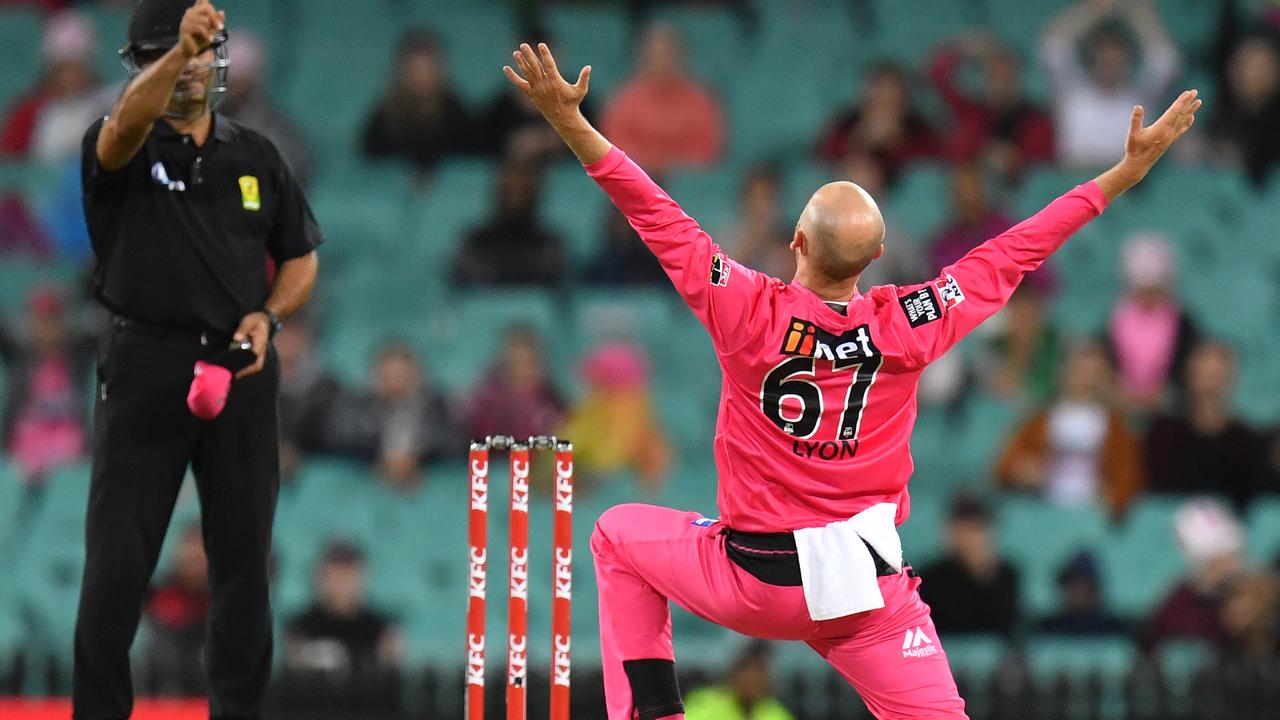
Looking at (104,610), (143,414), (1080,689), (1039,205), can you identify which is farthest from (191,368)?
(1039,205)

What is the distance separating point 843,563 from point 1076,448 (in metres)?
5.23

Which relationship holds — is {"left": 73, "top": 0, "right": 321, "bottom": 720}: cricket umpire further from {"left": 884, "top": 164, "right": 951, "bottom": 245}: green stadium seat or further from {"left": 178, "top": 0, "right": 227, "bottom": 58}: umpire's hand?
{"left": 884, "top": 164, "right": 951, "bottom": 245}: green stadium seat

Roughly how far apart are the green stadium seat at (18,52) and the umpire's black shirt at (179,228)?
24.5ft

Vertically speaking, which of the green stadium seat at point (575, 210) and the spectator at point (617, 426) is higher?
the green stadium seat at point (575, 210)

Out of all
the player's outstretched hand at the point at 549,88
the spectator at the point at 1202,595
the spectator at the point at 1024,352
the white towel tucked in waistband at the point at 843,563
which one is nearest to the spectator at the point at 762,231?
the spectator at the point at 1024,352

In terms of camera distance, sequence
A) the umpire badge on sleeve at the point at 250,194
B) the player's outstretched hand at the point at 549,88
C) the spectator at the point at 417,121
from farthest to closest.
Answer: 1. the spectator at the point at 417,121
2. the umpire badge on sleeve at the point at 250,194
3. the player's outstretched hand at the point at 549,88

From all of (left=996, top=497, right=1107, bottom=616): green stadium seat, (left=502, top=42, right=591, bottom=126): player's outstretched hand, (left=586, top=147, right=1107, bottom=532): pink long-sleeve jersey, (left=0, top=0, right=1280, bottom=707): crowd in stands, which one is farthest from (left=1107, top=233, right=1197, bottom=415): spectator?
(left=502, top=42, right=591, bottom=126): player's outstretched hand

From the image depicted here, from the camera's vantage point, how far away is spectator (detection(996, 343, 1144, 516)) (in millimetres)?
9805

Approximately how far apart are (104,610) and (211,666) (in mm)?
383

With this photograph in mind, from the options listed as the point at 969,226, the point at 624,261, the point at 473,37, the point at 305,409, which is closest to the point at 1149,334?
the point at 969,226

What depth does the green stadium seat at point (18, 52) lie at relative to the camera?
39.9 feet

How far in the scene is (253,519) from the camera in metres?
5.27

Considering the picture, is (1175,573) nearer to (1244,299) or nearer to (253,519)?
(1244,299)

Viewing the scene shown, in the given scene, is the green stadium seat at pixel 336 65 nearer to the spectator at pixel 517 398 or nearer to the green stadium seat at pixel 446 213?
the green stadium seat at pixel 446 213
